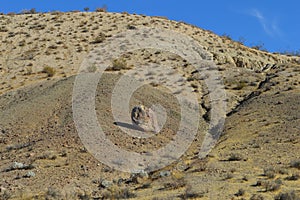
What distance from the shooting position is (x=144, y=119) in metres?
25.1

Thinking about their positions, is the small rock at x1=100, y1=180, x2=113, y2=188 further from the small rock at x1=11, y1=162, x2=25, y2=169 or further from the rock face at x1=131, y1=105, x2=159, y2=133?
the rock face at x1=131, y1=105, x2=159, y2=133

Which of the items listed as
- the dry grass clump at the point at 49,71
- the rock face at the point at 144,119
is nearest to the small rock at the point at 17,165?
the rock face at the point at 144,119

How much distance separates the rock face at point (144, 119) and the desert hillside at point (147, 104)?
57cm

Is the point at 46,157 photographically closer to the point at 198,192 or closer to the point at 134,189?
the point at 134,189

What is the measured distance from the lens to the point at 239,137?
83.1 feet

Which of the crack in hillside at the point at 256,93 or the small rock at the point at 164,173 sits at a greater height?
the crack in hillside at the point at 256,93

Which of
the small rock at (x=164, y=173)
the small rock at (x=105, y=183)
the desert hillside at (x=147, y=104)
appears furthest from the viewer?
the small rock at (x=164, y=173)

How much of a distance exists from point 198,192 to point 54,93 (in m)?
16.5

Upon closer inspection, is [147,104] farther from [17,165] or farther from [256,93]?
[17,165]

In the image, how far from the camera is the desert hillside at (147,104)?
17.6 m

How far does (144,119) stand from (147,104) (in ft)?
12.5

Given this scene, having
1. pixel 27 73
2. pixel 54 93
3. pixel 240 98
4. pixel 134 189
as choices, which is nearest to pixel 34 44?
pixel 27 73

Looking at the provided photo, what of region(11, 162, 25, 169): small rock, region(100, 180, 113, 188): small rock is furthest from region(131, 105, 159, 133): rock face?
region(100, 180, 113, 188): small rock

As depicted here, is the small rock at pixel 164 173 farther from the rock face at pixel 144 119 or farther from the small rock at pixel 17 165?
the small rock at pixel 17 165
